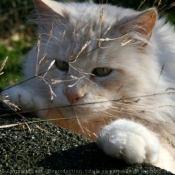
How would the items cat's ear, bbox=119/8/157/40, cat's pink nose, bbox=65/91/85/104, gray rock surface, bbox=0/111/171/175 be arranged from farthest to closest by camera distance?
cat's ear, bbox=119/8/157/40, cat's pink nose, bbox=65/91/85/104, gray rock surface, bbox=0/111/171/175

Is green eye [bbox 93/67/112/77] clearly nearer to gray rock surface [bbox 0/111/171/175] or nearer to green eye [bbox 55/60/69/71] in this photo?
green eye [bbox 55/60/69/71]

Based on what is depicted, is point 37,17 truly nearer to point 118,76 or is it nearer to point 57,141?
point 118,76

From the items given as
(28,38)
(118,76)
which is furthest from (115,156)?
(28,38)

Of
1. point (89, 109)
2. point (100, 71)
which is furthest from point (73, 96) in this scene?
point (100, 71)

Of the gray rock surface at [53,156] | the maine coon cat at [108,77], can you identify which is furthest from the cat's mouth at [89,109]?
the gray rock surface at [53,156]

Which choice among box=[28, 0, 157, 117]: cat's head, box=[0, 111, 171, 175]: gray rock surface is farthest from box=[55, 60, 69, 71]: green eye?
box=[0, 111, 171, 175]: gray rock surface

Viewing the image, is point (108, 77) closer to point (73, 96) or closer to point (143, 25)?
point (73, 96)

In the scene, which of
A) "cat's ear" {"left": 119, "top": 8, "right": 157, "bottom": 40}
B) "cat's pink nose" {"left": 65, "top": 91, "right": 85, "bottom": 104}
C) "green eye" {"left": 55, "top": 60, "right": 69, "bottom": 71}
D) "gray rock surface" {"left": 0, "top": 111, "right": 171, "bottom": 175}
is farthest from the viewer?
"green eye" {"left": 55, "top": 60, "right": 69, "bottom": 71}
